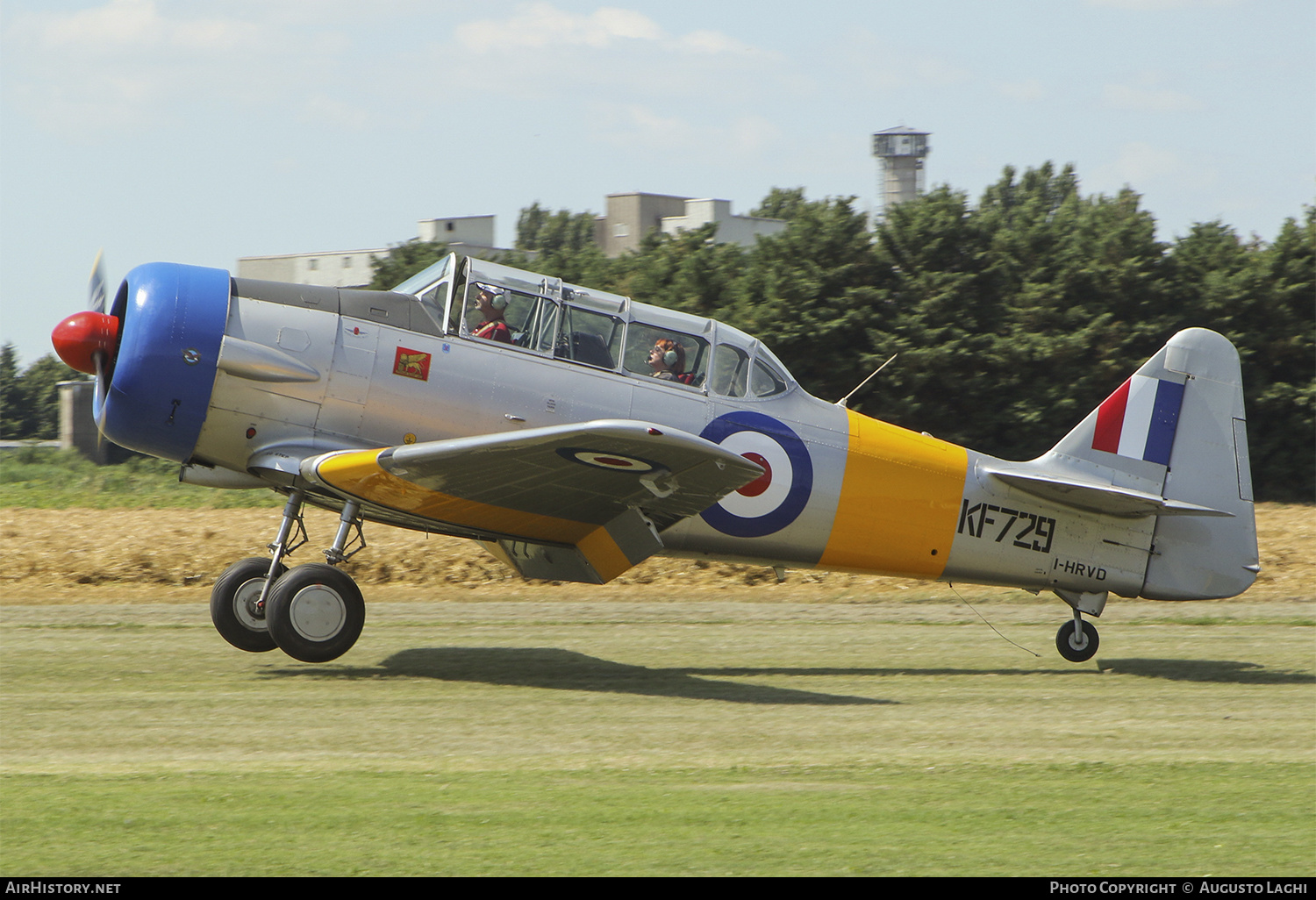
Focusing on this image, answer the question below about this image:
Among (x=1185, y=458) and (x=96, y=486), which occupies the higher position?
(x=1185, y=458)

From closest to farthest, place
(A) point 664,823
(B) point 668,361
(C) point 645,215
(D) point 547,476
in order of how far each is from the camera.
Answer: (A) point 664,823, (D) point 547,476, (B) point 668,361, (C) point 645,215

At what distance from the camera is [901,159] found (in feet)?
243

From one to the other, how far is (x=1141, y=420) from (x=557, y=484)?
5100 millimetres

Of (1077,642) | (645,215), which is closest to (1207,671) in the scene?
(1077,642)

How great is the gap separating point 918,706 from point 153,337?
563 cm

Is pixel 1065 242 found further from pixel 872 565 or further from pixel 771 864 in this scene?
pixel 771 864

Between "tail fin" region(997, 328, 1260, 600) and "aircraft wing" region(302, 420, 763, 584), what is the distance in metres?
3.48

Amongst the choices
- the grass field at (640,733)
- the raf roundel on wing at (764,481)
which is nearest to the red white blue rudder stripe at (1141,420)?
the grass field at (640,733)

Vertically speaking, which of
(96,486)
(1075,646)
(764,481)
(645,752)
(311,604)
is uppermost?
(764,481)

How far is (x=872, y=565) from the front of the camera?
9.52 m

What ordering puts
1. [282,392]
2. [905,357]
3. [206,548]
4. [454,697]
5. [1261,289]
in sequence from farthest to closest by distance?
[1261,289] → [905,357] → [206,548] → [282,392] → [454,697]

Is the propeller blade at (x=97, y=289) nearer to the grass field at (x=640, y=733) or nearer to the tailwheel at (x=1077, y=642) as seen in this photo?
the grass field at (x=640, y=733)

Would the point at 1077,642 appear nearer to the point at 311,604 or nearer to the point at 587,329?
the point at 587,329

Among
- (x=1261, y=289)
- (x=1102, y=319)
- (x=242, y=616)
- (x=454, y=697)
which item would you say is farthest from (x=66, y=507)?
(x=1261, y=289)
